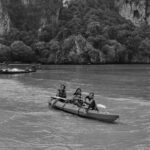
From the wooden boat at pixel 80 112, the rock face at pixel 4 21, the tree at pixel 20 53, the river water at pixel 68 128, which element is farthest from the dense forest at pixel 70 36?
the wooden boat at pixel 80 112

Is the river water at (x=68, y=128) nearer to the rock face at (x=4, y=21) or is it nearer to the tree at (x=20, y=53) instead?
the tree at (x=20, y=53)

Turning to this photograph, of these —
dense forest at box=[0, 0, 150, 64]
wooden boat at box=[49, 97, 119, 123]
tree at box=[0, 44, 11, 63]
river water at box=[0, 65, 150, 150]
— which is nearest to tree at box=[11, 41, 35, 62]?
dense forest at box=[0, 0, 150, 64]

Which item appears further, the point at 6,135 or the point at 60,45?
the point at 60,45

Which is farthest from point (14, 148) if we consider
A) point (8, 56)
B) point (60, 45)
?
point (60, 45)

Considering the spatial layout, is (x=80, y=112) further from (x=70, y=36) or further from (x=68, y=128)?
(x=70, y=36)

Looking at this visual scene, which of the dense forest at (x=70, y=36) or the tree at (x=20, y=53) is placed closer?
the tree at (x=20, y=53)

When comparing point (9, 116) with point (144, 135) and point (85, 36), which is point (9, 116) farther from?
point (85, 36)

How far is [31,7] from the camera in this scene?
192 m

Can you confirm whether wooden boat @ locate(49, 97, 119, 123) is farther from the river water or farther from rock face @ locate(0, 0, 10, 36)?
rock face @ locate(0, 0, 10, 36)

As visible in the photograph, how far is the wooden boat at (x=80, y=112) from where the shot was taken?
2659cm

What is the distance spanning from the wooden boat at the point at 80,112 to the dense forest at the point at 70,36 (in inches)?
4111

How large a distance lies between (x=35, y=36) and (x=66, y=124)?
15187 centimetres

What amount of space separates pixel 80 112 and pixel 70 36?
129 meters

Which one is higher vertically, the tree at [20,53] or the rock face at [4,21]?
the rock face at [4,21]
